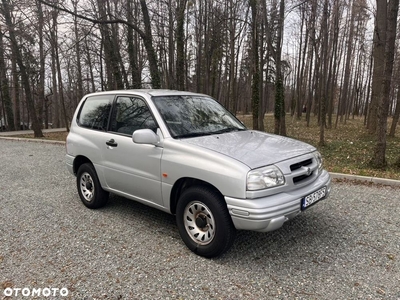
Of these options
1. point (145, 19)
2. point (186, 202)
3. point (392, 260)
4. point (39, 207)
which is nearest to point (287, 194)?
point (186, 202)

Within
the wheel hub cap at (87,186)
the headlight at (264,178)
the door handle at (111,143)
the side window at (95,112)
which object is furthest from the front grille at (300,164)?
the wheel hub cap at (87,186)

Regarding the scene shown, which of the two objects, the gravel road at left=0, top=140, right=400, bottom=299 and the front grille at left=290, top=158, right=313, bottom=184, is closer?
the gravel road at left=0, top=140, right=400, bottom=299

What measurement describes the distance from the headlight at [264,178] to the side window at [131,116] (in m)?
1.50

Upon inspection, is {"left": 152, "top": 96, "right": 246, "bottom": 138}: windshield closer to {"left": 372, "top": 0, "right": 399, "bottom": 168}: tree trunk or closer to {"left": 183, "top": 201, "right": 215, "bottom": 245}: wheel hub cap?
{"left": 183, "top": 201, "right": 215, "bottom": 245}: wheel hub cap

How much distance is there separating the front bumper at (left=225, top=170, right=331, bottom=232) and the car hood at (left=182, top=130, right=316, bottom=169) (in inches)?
14.3

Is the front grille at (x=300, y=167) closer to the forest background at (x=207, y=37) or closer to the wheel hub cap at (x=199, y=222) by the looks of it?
the wheel hub cap at (x=199, y=222)

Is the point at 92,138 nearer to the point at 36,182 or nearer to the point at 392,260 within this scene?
the point at 36,182

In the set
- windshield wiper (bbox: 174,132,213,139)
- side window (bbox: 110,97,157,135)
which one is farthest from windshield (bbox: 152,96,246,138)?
side window (bbox: 110,97,157,135)

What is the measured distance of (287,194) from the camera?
3062mm

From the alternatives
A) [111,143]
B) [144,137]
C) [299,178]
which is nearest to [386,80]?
[299,178]

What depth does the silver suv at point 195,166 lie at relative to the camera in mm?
2936

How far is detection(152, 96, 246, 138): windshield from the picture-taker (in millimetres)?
3774

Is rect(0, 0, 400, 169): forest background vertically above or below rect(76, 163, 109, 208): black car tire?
above

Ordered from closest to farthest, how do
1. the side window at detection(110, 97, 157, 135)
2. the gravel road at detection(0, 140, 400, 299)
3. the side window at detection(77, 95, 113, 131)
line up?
the gravel road at detection(0, 140, 400, 299), the side window at detection(110, 97, 157, 135), the side window at detection(77, 95, 113, 131)
